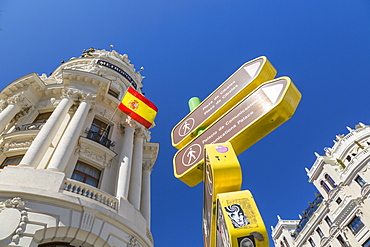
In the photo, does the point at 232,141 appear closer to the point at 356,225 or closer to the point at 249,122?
the point at 249,122

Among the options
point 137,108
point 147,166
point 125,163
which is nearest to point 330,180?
point 147,166

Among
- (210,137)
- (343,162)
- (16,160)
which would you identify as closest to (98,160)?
(16,160)

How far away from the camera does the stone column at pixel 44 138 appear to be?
10961mm

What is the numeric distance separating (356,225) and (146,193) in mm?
29830

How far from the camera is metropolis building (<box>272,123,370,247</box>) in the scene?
29.9m

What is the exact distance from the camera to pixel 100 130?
54.3ft

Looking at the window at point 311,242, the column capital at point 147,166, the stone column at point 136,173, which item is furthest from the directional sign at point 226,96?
the window at point 311,242

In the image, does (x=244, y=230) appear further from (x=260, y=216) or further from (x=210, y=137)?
(x=210, y=137)

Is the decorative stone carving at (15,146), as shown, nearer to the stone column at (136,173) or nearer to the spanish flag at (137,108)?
the spanish flag at (137,108)

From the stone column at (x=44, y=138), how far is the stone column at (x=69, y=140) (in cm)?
60

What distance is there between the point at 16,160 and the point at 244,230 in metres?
15.1

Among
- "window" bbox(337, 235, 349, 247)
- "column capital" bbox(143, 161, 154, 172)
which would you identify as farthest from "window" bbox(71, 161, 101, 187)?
"window" bbox(337, 235, 349, 247)

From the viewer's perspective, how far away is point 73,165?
41.9 ft

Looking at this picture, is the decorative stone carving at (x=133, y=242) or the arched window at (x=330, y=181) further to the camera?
the arched window at (x=330, y=181)
